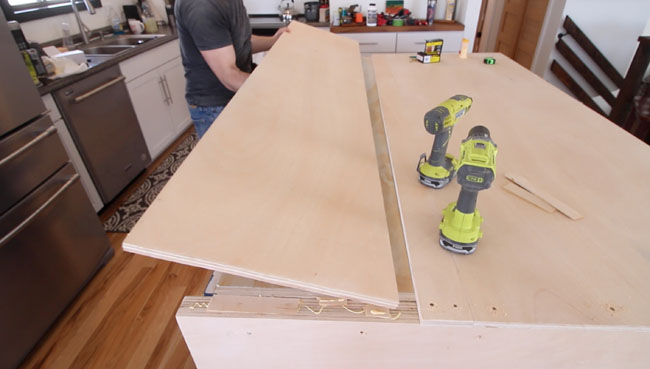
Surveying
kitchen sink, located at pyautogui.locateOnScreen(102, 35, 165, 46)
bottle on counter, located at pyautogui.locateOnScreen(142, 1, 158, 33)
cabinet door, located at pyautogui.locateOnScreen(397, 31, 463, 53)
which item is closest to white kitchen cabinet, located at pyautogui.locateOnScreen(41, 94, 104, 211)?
kitchen sink, located at pyautogui.locateOnScreen(102, 35, 165, 46)

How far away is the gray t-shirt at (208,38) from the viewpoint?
55.8 inches

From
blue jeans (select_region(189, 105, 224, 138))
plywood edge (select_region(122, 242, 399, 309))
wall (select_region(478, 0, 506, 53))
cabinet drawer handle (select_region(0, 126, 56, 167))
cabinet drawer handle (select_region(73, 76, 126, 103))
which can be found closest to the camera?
plywood edge (select_region(122, 242, 399, 309))

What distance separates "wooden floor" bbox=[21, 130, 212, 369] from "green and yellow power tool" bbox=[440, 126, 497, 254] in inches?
53.4

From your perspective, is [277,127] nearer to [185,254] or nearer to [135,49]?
[185,254]

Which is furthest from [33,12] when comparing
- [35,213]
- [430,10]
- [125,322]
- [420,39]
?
[430,10]

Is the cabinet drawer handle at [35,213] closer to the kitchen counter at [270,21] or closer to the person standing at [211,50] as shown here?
the person standing at [211,50]

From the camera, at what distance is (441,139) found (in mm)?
Answer: 907

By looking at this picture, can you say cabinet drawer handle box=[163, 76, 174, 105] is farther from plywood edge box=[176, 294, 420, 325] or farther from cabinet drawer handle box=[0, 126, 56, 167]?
plywood edge box=[176, 294, 420, 325]

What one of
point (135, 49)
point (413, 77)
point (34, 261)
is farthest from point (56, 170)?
point (413, 77)

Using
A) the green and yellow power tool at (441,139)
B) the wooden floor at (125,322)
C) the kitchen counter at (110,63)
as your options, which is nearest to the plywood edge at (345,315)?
→ the green and yellow power tool at (441,139)

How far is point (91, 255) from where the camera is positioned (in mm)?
1886

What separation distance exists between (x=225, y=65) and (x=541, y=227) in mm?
1353

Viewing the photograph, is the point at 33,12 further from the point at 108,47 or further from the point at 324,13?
the point at 324,13

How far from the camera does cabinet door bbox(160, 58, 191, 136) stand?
305cm
